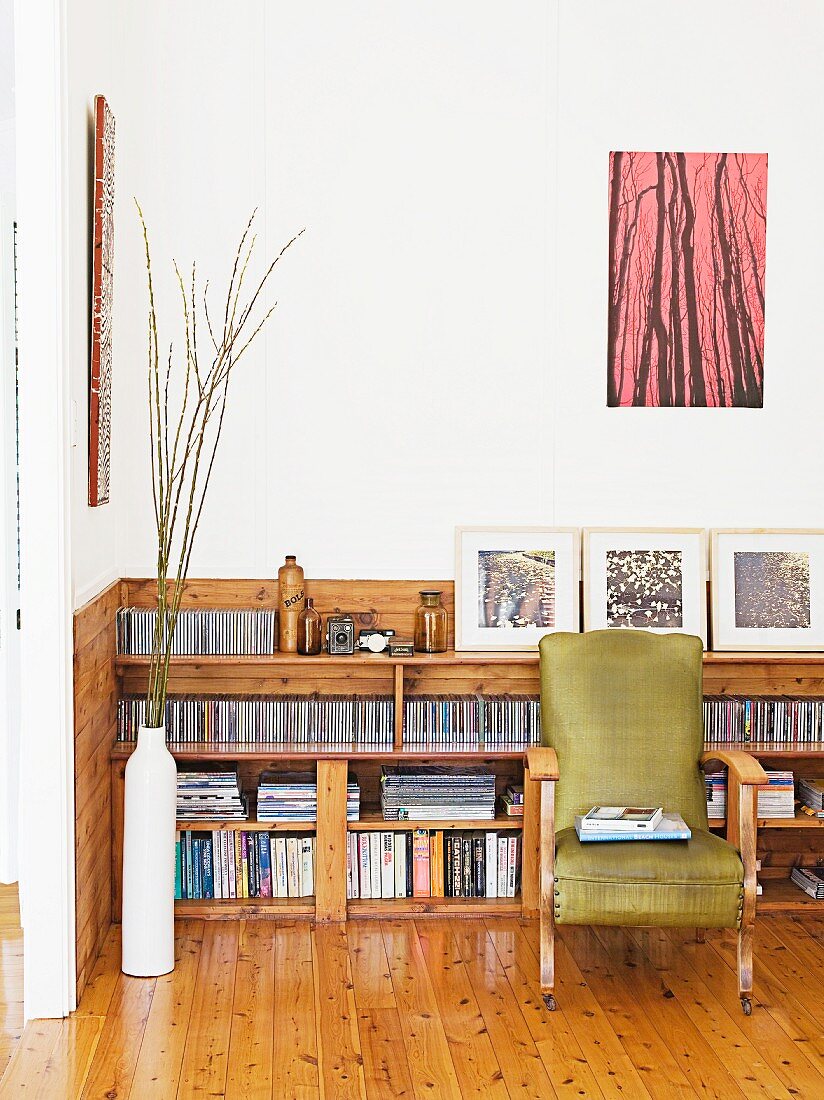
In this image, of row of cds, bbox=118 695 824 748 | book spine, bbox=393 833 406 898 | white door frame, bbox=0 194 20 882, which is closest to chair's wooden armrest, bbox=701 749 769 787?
row of cds, bbox=118 695 824 748

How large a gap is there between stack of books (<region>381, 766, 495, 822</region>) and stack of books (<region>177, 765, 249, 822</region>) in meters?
0.49

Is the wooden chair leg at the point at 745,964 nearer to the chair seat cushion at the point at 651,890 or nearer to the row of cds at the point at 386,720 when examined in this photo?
the chair seat cushion at the point at 651,890

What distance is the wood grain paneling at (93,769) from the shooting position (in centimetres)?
340

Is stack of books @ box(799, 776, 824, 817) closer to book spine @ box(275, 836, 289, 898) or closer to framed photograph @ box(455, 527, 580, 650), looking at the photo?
framed photograph @ box(455, 527, 580, 650)

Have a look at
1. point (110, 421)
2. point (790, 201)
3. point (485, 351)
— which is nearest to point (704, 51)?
point (790, 201)

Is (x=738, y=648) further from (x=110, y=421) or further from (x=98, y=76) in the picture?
(x=98, y=76)

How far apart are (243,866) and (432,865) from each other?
2.04 feet

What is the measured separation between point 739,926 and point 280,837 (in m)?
1.51

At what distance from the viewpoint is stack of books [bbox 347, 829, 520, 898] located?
4.09 m

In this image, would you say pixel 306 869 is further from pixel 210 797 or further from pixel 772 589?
pixel 772 589

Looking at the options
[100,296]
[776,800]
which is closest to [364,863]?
[776,800]

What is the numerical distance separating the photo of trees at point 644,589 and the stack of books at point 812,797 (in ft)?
2.26

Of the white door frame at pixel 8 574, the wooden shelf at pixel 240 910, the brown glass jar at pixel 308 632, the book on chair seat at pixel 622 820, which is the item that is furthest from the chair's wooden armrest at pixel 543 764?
the white door frame at pixel 8 574

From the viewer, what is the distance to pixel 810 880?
13.8 ft
